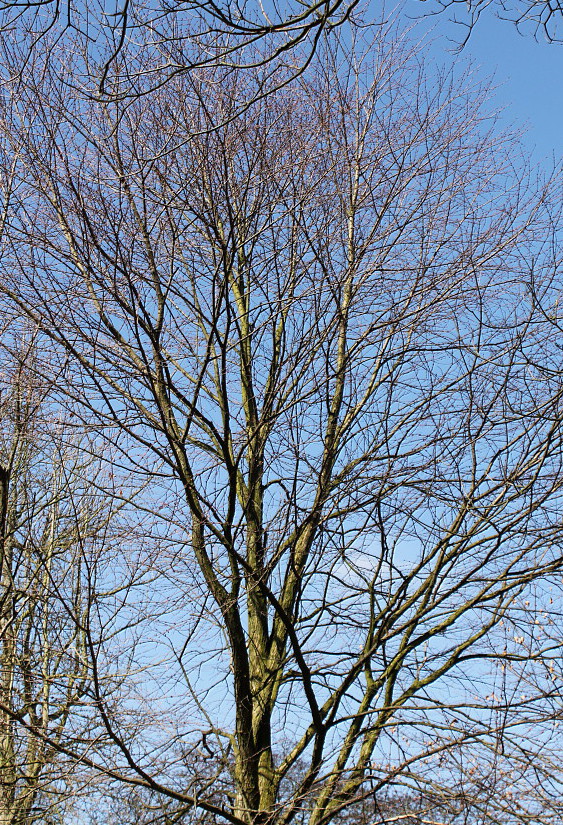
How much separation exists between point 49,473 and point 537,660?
19.1 feet

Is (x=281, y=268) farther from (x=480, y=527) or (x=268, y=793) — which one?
(x=268, y=793)

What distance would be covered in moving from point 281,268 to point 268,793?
10.6 feet

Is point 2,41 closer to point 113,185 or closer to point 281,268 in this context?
point 113,185

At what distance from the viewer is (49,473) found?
344 inches

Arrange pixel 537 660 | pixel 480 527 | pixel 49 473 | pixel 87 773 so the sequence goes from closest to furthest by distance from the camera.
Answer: pixel 87 773 → pixel 537 660 → pixel 480 527 → pixel 49 473

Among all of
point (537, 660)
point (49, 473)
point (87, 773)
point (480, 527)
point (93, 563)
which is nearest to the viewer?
point (93, 563)

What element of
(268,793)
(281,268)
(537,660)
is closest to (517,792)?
(537,660)

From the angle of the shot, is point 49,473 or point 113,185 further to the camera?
point 49,473

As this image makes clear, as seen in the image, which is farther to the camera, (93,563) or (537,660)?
(537,660)

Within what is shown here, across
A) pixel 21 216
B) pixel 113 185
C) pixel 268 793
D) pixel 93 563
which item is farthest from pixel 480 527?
pixel 21 216

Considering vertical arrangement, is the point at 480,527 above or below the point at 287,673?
above

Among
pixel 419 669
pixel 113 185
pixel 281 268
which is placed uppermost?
pixel 113 185

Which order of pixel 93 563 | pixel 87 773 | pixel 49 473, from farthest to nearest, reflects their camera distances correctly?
pixel 49 473 → pixel 87 773 → pixel 93 563

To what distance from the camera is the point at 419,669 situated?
5.03m
